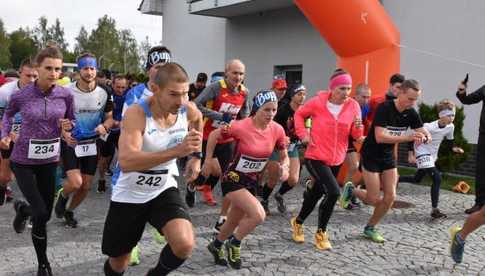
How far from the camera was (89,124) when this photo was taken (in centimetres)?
596

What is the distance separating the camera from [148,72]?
15.5 feet

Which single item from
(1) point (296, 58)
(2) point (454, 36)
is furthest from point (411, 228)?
(1) point (296, 58)

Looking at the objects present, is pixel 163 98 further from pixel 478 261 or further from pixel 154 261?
pixel 478 261

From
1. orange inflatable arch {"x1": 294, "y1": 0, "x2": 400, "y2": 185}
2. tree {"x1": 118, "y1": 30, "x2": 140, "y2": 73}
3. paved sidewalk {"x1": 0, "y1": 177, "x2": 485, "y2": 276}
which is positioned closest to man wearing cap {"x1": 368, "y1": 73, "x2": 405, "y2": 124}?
orange inflatable arch {"x1": 294, "y1": 0, "x2": 400, "y2": 185}

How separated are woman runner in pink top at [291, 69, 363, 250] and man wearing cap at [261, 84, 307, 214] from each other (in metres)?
0.97

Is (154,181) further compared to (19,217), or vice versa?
(19,217)

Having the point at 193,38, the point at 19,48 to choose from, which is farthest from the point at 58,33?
the point at 193,38

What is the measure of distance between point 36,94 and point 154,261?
187 cm

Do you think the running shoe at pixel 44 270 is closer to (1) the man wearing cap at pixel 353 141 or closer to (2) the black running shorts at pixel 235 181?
(2) the black running shorts at pixel 235 181

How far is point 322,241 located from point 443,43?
7.74 metres

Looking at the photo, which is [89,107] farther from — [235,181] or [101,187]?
[101,187]

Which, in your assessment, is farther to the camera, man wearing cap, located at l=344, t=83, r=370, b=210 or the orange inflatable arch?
the orange inflatable arch

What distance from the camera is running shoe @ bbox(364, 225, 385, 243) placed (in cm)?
567

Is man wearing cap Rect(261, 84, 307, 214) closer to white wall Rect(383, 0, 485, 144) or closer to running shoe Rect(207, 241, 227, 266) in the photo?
running shoe Rect(207, 241, 227, 266)
